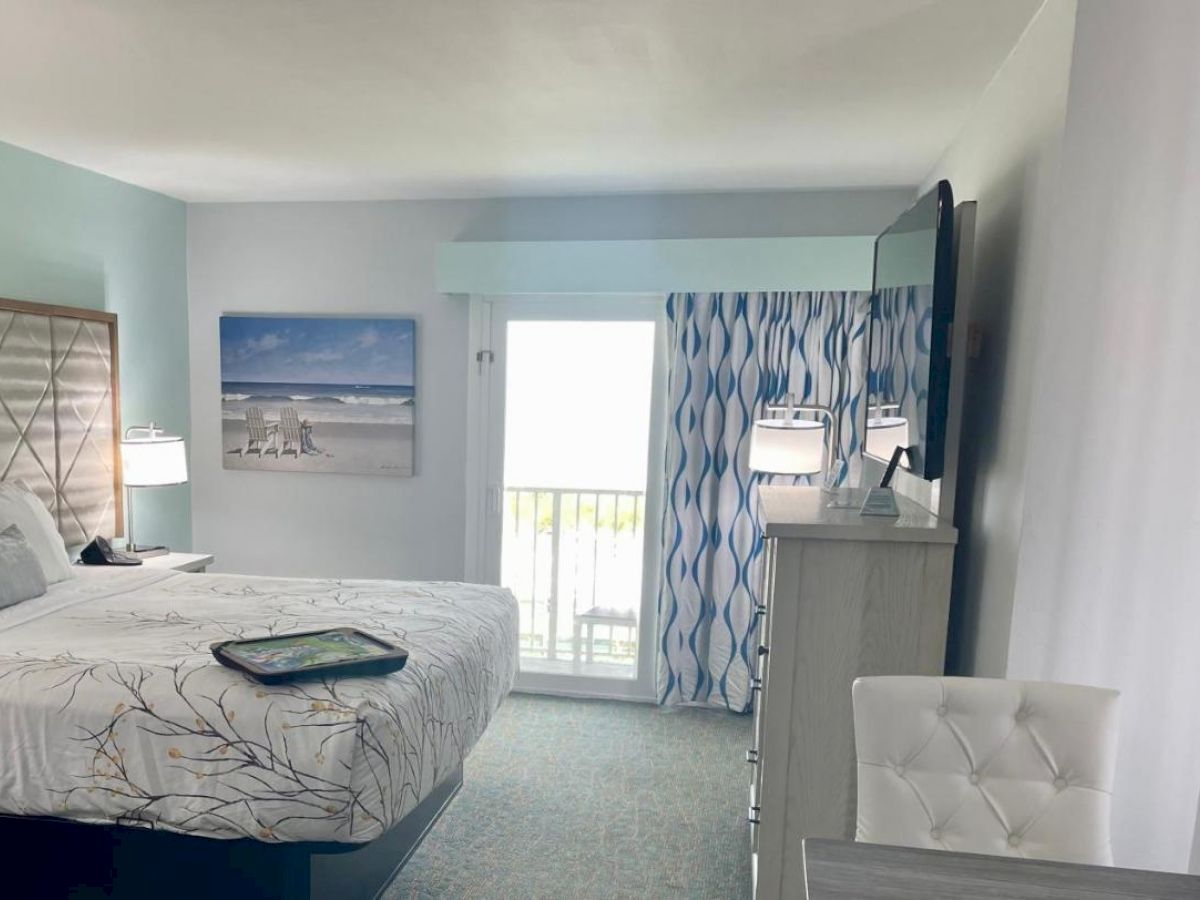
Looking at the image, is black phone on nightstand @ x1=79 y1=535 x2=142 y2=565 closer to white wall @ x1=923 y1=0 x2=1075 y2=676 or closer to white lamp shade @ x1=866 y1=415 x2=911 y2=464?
white lamp shade @ x1=866 y1=415 x2=911 y2=464

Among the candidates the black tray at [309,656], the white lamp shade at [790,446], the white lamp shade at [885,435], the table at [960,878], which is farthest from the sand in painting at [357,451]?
the table at [960,878]

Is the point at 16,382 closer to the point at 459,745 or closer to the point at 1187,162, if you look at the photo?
the point at 459,745

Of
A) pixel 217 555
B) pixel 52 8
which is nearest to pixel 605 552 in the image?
pixel 217 555

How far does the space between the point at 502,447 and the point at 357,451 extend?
2.69ft

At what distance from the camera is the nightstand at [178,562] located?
3523 mm

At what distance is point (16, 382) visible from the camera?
319 centimetres

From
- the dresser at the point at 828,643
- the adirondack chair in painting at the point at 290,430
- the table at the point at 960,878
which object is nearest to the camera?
the table at the point at 960,878

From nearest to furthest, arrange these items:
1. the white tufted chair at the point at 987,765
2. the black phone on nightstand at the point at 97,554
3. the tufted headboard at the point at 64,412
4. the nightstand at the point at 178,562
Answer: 1. the white tufted chair at the point at 987,765
2. the tufted headboard at the point at 64,412
3. the black phone on nightstand at the point at 97,554
4. the nightstand at the point at 178,562

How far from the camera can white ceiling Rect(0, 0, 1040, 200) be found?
2.00m

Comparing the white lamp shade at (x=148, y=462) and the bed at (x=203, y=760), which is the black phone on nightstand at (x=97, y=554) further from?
the bed at (x=203, y=760)

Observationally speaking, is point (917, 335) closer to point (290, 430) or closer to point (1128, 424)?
point (1128, 424)

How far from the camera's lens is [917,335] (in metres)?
2.14

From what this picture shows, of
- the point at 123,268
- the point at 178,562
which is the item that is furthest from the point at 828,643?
the point at 123,268

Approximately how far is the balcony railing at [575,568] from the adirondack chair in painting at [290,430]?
1225 mm
